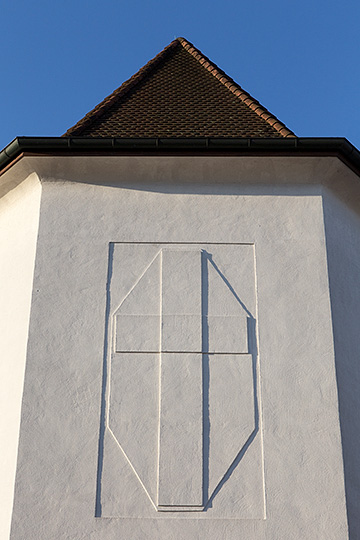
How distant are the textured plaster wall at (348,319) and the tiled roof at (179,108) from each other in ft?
4.20

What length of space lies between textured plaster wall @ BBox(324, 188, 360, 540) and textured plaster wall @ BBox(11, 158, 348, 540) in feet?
0.71

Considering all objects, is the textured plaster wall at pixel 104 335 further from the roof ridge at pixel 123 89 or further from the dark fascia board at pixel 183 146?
the roof ridge at pixel 123 89

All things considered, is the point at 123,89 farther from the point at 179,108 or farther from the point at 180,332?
the point at 180,332

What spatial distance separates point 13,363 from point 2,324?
69 centimetres

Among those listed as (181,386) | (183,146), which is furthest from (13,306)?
(183,146)

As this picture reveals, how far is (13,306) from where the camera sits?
9.45 meters

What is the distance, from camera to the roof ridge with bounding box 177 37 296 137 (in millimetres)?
10375

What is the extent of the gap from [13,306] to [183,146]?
278 cm

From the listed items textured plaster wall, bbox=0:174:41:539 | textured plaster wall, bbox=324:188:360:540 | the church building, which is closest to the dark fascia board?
the church building

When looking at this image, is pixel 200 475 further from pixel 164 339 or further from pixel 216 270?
pixel 216 270

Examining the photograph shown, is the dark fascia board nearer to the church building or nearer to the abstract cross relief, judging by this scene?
the church building

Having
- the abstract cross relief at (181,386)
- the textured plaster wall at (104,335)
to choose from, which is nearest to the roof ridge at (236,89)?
the textured plaster wall at (104,335)

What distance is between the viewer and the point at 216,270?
364 inches

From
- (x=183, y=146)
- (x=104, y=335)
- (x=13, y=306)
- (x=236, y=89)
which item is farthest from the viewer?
(x=236, y=89)
